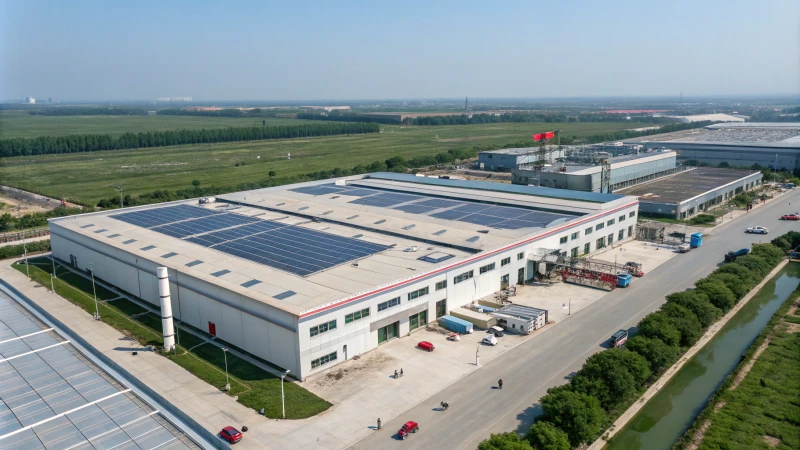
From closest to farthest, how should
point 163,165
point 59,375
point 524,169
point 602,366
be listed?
1. point 602,366
2. point 59,375
3. point 524,169
4. point 163,165

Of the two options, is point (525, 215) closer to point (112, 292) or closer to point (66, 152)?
point (112, 292)

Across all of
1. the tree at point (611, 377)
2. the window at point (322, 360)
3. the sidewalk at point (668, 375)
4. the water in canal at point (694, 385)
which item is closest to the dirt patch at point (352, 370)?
the window at point (322, 360)

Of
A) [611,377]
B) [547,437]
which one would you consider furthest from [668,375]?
[547,437]

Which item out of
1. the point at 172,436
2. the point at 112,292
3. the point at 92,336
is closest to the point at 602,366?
the point at 172,436

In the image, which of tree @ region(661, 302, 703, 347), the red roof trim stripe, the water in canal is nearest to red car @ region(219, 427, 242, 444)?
the red roof trim stripe

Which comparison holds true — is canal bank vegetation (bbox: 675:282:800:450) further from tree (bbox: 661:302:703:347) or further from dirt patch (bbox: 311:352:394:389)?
dirt patch (bbox: 311:352:394:389)
